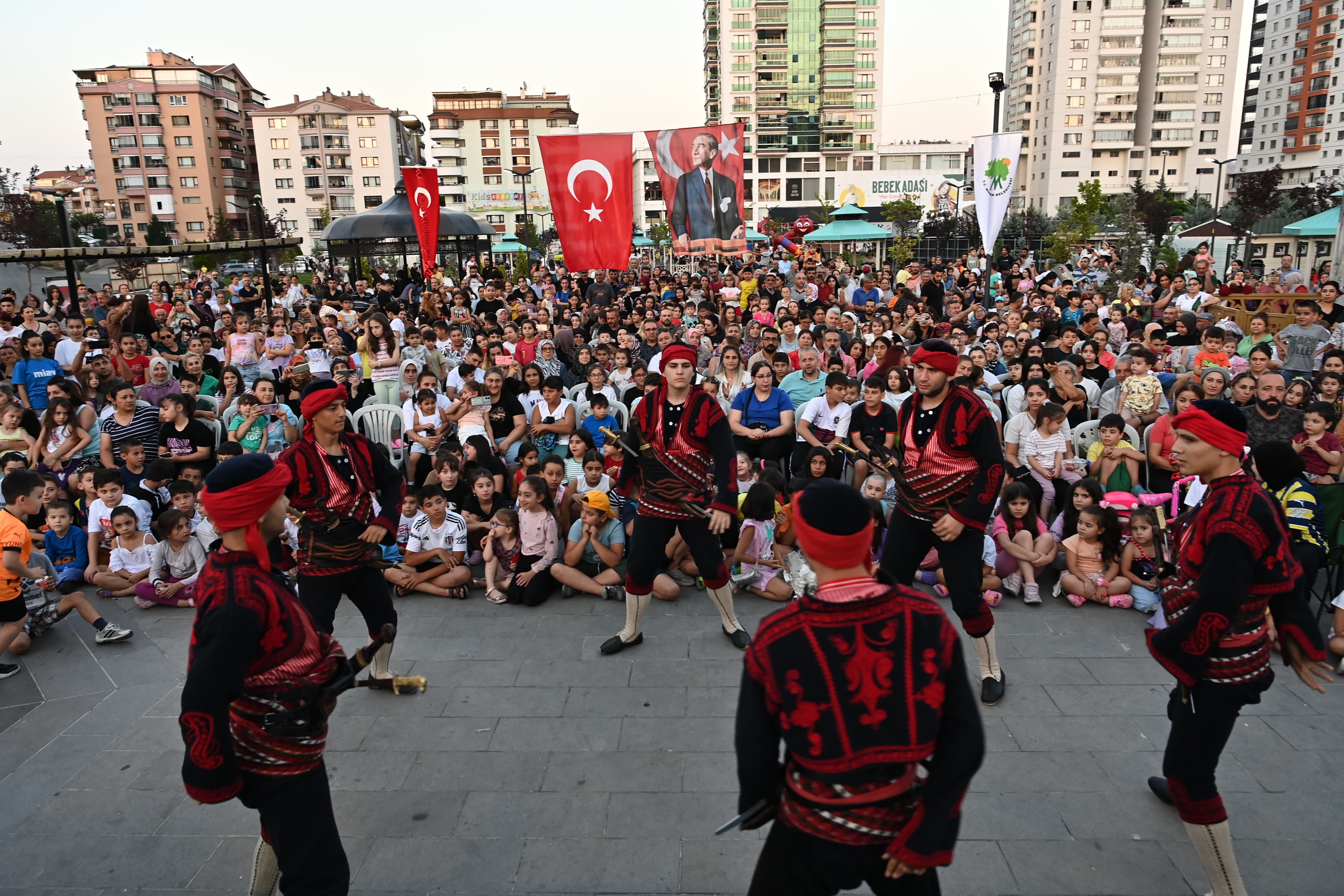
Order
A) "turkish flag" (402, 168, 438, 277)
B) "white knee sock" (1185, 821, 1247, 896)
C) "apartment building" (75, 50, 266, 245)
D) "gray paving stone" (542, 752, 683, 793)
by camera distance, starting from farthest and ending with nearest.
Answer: "apartment building" (75, 50, 266, 245) → "turkish flag" (402, 168, 438, 277) → "gray paving stone" (542, 752, 683, 793) → "white knee sock" (1185, 821, 1247, 896)

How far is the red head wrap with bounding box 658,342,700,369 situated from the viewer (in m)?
4.92

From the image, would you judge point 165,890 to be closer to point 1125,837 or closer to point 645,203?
point 1125,837

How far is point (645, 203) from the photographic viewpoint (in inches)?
3583

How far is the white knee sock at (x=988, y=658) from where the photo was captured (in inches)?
180

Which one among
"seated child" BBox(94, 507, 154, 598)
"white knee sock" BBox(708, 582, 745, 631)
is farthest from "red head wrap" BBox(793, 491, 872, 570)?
"seated child" BBox(94, 507, 154, 598)

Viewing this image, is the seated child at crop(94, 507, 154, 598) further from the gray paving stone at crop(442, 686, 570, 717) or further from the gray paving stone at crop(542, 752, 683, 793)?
→ the gray paving stone at crop(542, 752, 683, 793)

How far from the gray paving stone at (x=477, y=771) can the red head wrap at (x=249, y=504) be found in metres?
1.74

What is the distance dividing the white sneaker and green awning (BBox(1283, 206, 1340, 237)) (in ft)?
75.1

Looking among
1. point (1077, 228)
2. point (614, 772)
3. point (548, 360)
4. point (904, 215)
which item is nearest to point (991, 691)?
point (614, 772)

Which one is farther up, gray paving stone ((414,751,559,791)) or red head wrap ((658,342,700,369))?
red head wrap ((658,342,700,369))

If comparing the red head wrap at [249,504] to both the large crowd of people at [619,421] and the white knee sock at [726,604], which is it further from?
the white knee sock at [726,604]

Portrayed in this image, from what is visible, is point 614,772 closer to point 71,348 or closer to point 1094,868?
point 1094,868

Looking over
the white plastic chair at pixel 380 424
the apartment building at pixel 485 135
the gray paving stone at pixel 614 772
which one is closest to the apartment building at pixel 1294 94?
the apartment building at pixel 485 135

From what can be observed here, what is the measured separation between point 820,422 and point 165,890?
592 centimetres
